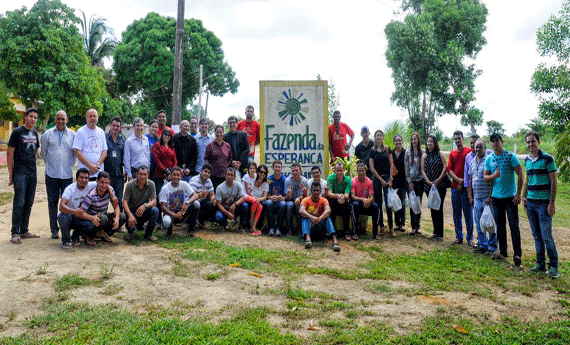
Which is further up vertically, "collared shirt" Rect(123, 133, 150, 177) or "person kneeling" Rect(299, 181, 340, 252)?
"collared shirt" Rect(123, 133, 150, 177)

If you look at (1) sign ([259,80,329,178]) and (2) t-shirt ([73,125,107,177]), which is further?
(1) sign ([259,80,329,178])

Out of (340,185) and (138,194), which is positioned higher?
(340,185)

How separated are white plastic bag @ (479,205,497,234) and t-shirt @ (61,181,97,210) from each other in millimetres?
5779

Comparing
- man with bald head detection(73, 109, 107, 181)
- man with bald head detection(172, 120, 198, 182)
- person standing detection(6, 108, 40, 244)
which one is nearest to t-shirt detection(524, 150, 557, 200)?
man with bald head detection(172, 120, 198, 182)

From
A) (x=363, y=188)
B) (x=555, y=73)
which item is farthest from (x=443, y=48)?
(x=363, y=188)

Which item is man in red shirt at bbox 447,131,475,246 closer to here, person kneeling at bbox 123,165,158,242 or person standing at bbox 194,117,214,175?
person standing at bbox 194,117,214,175

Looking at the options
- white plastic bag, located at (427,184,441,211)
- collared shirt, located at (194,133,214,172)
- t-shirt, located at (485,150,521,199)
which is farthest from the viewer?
collared shirt, located at (194,133,214,172)

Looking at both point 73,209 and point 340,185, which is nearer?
point 73,209

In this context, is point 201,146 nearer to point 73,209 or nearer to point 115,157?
point 115,157

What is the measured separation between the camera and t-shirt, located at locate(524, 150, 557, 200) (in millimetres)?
5656

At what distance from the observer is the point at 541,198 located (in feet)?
18.6

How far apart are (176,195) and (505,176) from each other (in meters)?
5.06

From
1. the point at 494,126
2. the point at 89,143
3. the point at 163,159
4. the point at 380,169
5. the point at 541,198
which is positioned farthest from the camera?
the point at 494,126

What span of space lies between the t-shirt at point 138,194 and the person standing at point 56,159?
909mm
